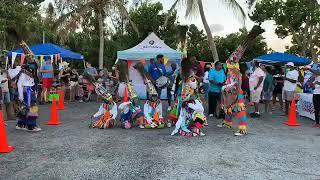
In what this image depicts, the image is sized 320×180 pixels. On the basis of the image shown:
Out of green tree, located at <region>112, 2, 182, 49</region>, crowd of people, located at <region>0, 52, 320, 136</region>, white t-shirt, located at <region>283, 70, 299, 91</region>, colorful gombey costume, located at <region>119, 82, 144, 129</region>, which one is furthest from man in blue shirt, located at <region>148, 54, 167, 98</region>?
green tree, located at <region>112, 2, 182, 49</region>

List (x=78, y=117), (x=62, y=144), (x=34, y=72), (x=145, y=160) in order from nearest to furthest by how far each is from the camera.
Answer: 1. (x=145, y=160)
2. (x=62, y=144)
3. (x=34, y=72)
4. (x=78, y=117)

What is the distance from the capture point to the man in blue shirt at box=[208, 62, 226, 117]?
10.3 m

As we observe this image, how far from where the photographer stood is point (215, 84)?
34.7ft

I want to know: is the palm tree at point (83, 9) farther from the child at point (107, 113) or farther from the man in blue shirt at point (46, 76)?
the child at point (107, 113)

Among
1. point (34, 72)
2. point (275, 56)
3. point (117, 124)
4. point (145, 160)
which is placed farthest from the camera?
point (275, 56)

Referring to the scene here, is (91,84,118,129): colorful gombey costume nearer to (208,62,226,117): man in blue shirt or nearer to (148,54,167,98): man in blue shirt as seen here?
(148,54,167,98): man in blue shirt

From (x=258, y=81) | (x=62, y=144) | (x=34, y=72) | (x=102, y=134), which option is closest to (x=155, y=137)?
(x=102, y=134)

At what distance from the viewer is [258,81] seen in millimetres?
11516

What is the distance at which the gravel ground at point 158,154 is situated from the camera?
5428 mm

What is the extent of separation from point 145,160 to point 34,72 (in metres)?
4.17

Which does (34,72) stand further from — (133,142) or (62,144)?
Answer: (133,142)

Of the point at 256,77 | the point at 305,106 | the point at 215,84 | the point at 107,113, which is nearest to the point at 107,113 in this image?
the point at 107,113

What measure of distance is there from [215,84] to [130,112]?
268 cm

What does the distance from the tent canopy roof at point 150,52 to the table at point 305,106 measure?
5168 millimetres
